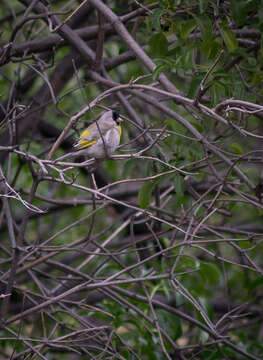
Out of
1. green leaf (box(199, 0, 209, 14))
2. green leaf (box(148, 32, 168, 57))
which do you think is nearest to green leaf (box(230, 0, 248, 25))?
green leaf (box(199, 0, 209, 14))

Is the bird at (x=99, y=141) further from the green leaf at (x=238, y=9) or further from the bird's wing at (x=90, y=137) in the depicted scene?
the green leaf at (x=238, y=9)

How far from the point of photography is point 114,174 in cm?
747

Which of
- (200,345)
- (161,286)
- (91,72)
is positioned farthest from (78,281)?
(91,72)

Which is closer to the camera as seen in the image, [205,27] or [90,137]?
[205,27]

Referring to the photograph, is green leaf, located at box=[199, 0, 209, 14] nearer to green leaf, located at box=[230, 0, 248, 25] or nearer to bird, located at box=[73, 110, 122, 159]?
green leaf, located at box=[230, 0, 248, 25]

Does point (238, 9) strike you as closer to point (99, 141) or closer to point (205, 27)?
point (205, 27)

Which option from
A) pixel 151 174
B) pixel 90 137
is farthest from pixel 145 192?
pixel 90 137

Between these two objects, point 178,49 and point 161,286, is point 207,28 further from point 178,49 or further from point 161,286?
point 161,286

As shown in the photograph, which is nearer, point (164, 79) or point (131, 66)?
point (164, 79)

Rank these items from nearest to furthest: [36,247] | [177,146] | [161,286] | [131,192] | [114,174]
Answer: [36,247] → [177,146] → [161,286] → [131,192] → [114,174]

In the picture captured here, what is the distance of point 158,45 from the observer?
14.4 ft

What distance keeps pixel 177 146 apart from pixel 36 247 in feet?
5.28

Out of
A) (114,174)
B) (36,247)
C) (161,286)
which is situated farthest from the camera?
(114,174)

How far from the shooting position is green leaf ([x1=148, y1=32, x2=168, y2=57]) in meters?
4.34
